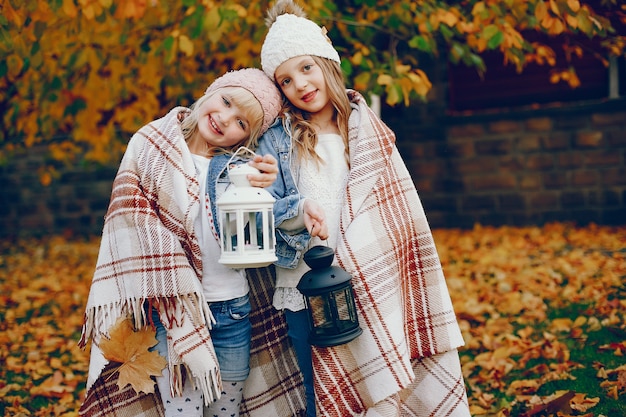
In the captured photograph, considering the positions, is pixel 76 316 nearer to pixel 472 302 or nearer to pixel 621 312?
pixel 472 302

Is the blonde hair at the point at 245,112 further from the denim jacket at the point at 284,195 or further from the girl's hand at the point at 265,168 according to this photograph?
the girl's hand at the point at 265,168

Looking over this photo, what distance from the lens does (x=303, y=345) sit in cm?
255

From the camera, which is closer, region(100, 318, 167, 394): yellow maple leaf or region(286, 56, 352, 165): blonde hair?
region(100, 318, 167, 394): yellow maple leaf

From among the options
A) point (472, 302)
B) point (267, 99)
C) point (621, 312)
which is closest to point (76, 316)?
point (472, 302)

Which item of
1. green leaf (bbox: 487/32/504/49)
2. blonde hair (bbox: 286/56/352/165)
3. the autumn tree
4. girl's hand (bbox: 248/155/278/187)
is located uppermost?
the autumn tree

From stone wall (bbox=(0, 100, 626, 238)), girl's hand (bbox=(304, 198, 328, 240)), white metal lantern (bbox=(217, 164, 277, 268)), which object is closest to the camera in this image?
white metal lantern (bbox=(217, 164, 277, 268))

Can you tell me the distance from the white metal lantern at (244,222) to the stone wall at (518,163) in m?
5.99

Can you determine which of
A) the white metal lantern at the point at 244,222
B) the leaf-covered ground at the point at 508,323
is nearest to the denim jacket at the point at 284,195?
the white metal lantern at the point at 244,222

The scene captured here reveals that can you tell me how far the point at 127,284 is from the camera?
232 cm

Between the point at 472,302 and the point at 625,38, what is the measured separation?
2.81 meters

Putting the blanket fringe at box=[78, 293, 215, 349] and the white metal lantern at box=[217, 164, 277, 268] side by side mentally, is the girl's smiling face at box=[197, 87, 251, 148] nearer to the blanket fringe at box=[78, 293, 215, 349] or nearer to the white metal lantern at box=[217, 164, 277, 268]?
the white metal lantern at box=[217, 164, 277, 268]

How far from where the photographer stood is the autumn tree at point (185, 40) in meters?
3.89

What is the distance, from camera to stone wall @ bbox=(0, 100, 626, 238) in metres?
7.43

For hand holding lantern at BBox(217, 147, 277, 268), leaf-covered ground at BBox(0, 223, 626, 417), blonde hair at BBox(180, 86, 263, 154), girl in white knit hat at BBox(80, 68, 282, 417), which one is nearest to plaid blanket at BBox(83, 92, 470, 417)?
girl in white knit hat at BBox(80, 68, 282, 417)
